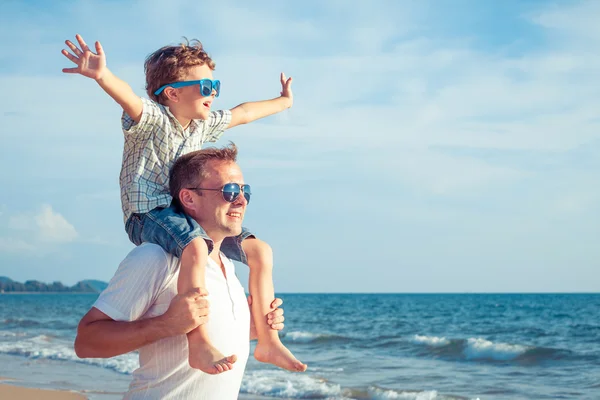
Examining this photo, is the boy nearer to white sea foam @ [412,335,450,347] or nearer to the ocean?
the ocean

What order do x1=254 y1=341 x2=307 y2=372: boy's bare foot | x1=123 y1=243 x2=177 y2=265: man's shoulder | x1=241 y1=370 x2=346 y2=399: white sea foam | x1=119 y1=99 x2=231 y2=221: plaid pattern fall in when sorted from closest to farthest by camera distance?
1. x1=123 y1=243 x2=177 y2=265: man's shoulder
2. x1=119 y1=99 x2=231 y2=221: plaid pattern
3. x1=254 y1=341 x2=307 y2=372: boy's bare foot
4. x1=241 y1=370 x2=346 y2=399: white sea foam

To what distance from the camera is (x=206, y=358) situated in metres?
2.59

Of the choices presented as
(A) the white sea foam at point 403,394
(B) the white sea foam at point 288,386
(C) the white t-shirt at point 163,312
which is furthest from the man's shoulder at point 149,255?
(A) the white sea foam at point 403,394

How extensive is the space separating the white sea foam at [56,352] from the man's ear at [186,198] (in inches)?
423

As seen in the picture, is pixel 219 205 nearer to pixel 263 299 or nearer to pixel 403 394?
pixel 263 299

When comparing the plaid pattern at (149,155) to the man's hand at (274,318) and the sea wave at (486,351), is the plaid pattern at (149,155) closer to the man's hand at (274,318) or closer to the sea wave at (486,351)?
the man's hand at (274,318)

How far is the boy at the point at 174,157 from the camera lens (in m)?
2.86

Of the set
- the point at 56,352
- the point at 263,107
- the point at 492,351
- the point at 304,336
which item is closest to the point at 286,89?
the point at 263,107

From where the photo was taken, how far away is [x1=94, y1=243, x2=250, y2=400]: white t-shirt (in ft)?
8.50

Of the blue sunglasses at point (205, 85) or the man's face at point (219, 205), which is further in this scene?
the blue sunglasses at point (205, 85)

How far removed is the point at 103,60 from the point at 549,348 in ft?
59.7

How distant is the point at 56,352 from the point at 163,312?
1505 cm

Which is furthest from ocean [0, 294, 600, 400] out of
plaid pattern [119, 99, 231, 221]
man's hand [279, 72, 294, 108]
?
plaid pattern [119, 99, 231, 221]

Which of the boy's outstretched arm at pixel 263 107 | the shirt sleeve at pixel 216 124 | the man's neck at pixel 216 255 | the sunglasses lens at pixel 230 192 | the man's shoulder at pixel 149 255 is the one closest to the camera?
the man's shoulder at pixel 149 255
